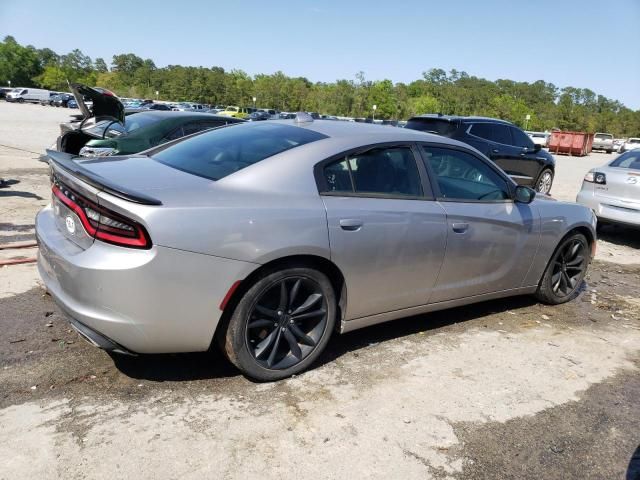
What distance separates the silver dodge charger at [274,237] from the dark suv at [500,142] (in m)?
6.43

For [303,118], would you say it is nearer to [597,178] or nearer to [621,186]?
[621,186]

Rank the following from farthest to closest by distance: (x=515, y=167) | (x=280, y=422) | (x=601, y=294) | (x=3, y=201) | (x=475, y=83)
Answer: (x=475, y=83) → (x=515, y=167) → (x=3, y=201) → (x=601, y=294) → (x=280, y=422)

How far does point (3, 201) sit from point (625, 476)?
780 centimetres

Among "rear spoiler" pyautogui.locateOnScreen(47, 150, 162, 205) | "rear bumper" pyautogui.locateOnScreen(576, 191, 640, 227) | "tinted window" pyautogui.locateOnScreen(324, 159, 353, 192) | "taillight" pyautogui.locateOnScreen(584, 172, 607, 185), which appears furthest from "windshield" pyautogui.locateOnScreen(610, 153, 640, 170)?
"rear spoiler" pyautogui.locateOnScreen(47, 150, 162, 205)

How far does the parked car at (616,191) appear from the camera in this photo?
25.9 ft

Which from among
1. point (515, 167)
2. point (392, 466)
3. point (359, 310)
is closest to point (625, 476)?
point (392, 466)

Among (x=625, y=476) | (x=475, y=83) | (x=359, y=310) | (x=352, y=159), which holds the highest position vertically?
(x=475, y=83)

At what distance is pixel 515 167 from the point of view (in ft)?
37.5

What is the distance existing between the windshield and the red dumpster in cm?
3321

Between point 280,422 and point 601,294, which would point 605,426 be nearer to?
point 280,422

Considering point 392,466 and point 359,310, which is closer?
point 392,466

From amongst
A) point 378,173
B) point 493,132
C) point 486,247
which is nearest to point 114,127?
point 378,173

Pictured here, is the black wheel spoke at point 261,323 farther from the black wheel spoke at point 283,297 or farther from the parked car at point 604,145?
the parked car at point 604,145

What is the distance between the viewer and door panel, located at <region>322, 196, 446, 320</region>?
327 centimetres
